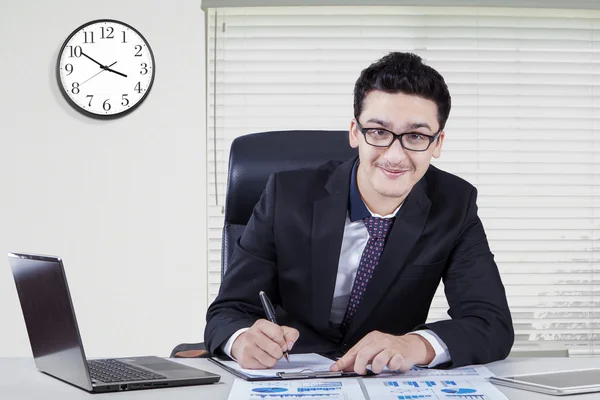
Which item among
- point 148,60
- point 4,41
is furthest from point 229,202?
point 4,41

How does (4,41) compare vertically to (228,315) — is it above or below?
→ above

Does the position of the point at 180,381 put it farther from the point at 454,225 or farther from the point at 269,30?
the point at 269,30

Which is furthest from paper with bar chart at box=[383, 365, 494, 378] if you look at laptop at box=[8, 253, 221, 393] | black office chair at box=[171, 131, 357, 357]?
black office chair at box=[171, 131, 357, 357]

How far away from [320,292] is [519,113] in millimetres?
1931

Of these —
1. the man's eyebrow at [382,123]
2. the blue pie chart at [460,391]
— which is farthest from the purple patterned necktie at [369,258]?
the blue pie chart at [460,391]

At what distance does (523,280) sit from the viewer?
3.21m

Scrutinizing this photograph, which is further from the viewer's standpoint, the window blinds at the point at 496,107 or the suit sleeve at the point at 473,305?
the window blinds at the point at 496,107

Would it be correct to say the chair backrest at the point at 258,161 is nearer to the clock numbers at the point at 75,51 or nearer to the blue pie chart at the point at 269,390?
the blue pie chart at the point at 269,390

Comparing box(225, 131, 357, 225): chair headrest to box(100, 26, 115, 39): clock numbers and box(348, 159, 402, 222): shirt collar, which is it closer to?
box(348, 159, 402, 222): shirt collar

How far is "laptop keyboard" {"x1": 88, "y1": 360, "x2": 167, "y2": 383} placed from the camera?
3.73 ft

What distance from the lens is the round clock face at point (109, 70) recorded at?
3.09m

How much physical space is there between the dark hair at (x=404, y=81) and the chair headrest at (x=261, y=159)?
10.5 inches

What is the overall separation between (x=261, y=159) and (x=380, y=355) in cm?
82

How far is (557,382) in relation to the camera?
3.71ft
